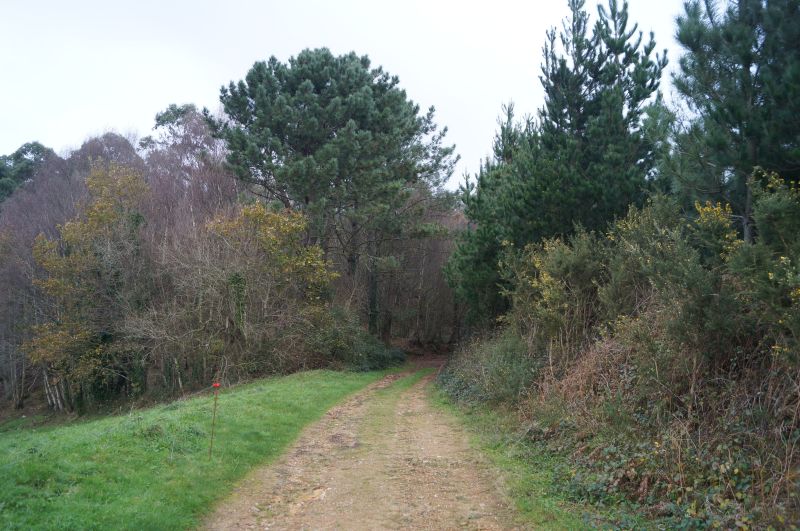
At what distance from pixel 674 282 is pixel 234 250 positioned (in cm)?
1829

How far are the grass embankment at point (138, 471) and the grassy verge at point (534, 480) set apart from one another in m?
3.82

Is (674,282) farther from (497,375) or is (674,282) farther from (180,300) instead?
(180,300)

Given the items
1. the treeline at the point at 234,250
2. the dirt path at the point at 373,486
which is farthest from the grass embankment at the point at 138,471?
the treeline at the point at 234,250

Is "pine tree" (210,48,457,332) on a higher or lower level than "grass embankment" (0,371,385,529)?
higher

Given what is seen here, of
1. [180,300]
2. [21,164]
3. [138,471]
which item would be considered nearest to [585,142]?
[138,471]

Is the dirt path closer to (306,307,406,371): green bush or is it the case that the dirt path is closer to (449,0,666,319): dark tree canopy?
(449,0,666,319): dark tree canopy

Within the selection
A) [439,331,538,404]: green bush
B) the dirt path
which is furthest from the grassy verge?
[439,331,538,404]: green bush

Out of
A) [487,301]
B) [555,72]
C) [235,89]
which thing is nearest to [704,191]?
[555,72]

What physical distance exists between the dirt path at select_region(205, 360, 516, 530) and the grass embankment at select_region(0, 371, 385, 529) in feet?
1.38

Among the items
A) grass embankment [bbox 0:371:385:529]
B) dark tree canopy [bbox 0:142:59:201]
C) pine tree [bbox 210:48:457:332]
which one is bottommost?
grass embankment [bbox 0:371:385:529]

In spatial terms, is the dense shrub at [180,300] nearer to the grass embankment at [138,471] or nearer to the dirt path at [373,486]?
the dirt path at [373,486]

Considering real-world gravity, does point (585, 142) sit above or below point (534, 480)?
above

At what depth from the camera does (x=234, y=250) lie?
23203 mm

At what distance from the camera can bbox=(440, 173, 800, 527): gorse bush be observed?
6074 millimetres
